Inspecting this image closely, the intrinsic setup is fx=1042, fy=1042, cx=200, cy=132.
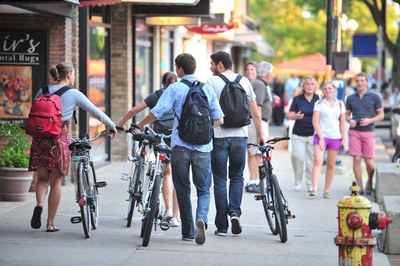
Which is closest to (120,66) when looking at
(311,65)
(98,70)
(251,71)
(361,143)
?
(98,70)

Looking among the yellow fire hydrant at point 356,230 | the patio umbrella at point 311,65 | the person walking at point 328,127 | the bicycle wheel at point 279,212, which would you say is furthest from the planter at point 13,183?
the patio umbrella at point 311,65

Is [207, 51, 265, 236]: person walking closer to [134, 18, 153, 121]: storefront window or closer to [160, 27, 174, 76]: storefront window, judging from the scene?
[134, 18, 153, 121]: storefront window

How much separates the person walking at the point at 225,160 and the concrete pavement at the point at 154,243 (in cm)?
23

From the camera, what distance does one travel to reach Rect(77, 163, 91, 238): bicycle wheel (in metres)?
10.3

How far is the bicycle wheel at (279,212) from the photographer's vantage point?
10461mm

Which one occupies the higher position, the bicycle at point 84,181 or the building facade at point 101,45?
the building facade at point 101,45

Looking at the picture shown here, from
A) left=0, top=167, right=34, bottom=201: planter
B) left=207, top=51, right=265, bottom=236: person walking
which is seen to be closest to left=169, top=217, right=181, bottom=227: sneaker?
left=207, top=51, right=265, bottom=236: person walking

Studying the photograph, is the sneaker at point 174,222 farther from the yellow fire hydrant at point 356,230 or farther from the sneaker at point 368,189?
the sneaker at point 368,189

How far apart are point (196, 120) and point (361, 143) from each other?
19.9 ft

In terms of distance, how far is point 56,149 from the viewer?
10602mm

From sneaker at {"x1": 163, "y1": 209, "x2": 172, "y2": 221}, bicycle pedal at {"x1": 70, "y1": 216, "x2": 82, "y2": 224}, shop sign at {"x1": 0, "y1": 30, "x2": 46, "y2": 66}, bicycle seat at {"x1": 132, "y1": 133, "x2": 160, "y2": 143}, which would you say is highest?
shop sign at {"x1": 0, "y1": 30, "x2": 46, "y2": 66}

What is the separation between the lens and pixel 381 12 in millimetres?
41281

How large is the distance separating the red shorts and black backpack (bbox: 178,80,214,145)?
580 centimetres

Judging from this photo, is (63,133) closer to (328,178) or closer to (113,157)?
(328,178)
